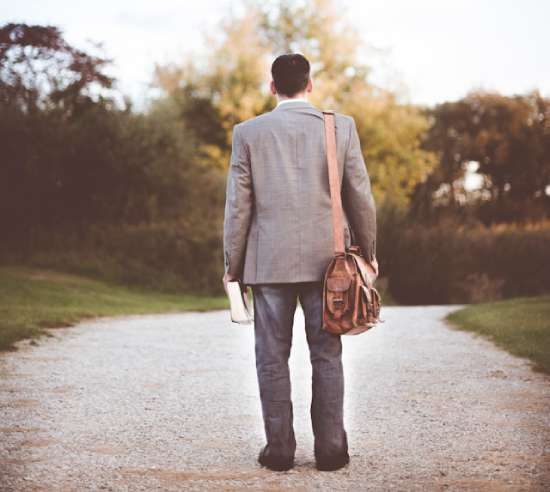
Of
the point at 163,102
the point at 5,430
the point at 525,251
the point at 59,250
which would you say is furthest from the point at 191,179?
the point at 5,430

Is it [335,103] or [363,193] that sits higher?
[335,103]

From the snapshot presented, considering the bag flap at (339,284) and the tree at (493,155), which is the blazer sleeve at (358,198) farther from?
the tree at (493,155)

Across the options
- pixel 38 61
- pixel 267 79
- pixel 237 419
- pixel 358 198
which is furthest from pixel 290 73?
pixel 267 79

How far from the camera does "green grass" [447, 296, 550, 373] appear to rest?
750 centimetres

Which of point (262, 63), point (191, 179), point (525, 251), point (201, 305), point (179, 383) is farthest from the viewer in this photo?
point (262, 63)

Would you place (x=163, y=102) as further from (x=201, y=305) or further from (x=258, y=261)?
(x=258, y=261)

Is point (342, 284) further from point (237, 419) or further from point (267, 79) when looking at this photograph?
point (267, 79)

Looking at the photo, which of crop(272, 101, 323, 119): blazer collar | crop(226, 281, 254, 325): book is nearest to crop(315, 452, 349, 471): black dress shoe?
crop(226, 281, 254, 325): book

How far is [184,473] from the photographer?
142 inches

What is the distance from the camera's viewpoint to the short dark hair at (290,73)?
365 cm

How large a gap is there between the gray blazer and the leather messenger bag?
0.14 ft

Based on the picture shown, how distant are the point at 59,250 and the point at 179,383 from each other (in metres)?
15.4

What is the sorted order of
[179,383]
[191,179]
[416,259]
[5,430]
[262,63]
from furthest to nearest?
[262,63] → [191,179] → [416,259] → [179,383] → [5,430]

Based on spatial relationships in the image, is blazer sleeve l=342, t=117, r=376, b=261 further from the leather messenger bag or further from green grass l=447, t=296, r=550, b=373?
green grass l=447, t=296, r=550, b=373
